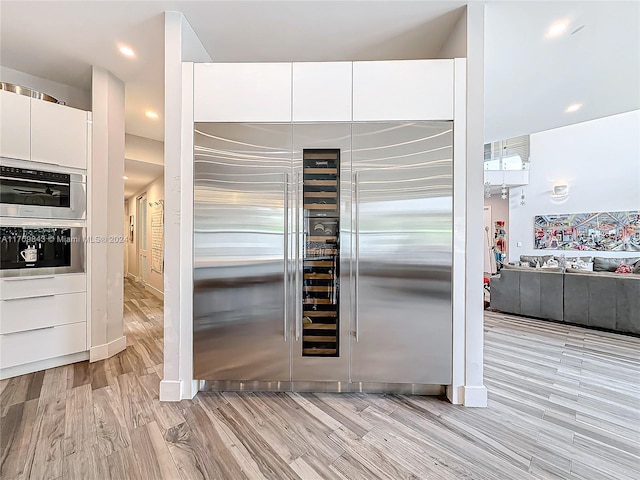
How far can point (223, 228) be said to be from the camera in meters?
2.07

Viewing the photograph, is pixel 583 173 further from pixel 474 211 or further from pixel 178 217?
pixel 178 217

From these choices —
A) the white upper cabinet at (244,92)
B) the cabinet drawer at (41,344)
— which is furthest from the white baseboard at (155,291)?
the white upper cabinet at (244,92)

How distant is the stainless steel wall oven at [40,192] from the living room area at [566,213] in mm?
5718

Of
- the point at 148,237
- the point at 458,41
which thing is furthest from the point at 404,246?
the point at 148,237

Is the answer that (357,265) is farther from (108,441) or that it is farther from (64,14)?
(64,14)

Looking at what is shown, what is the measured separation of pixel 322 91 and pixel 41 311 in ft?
10.3

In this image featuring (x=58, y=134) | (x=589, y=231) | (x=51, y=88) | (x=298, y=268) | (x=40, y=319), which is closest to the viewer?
(x=298, y=268)

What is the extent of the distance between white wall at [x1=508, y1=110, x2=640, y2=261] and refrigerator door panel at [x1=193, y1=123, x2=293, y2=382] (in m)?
9.04

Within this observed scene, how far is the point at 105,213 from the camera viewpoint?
9.13 ft

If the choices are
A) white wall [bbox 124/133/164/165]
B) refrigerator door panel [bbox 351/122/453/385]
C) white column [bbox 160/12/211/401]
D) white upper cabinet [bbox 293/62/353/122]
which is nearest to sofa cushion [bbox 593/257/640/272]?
refrigerator door panel [bbox 351/122/453/385]

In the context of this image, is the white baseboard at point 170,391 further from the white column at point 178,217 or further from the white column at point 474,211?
the white column at point 474,211

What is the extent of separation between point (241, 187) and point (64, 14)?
1.94m

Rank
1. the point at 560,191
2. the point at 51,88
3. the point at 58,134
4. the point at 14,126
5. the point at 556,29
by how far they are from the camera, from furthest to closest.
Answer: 1. the point at 560,191
2. the point at 51,88
3. the point at 58,134
4. the point at 14,126
5. the point at 556,29

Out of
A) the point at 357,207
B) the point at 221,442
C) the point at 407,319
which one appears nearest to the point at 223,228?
the point at 357,207
